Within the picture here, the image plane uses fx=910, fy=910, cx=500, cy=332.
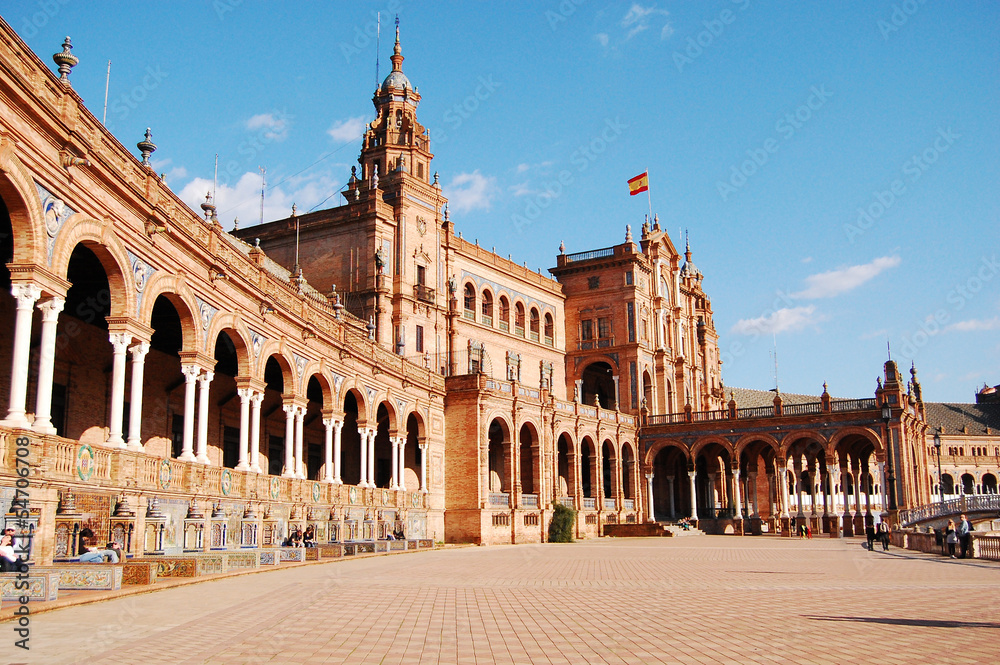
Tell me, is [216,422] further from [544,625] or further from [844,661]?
[844,661]

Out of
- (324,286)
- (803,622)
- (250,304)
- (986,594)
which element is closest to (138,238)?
(250,304)

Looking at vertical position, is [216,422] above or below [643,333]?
below

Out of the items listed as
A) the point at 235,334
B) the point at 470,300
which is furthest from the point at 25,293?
the point at 470,300

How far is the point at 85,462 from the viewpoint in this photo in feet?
50.4

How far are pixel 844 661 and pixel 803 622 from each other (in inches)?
111

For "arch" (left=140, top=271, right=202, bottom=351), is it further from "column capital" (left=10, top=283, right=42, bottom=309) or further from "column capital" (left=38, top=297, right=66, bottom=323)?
"column capital" (left=10, top=283, right=42, bottom=309)

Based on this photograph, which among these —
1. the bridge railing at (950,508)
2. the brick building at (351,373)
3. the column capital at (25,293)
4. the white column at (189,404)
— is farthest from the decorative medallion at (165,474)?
the bridge railing at (950,508)

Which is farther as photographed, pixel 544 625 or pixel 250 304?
pixel 250 304

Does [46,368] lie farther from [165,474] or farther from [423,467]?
[423,467]

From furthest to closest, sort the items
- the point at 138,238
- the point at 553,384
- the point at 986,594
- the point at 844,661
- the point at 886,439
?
the point at 553,384 < the point at 886,439 < the point at 138,238 < the point at 986,594 < the point at 844,661

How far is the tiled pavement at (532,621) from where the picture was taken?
8.82 meters

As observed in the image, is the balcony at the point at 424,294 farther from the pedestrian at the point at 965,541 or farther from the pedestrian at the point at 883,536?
the pedestrian at the point at 965,541

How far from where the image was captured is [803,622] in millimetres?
11164

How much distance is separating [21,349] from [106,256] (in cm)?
320
